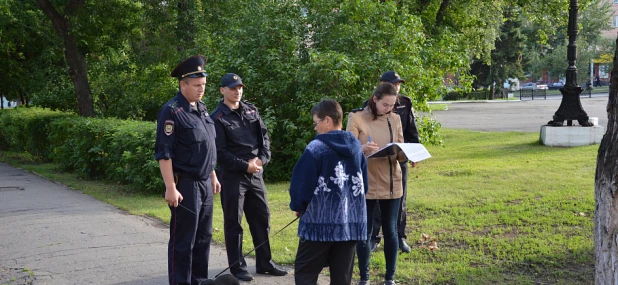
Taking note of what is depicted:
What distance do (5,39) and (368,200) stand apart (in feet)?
66.0

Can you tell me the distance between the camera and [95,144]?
13.4 metres

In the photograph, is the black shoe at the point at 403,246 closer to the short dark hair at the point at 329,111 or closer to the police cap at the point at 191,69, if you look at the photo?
the short dark hair at the point at 329,111

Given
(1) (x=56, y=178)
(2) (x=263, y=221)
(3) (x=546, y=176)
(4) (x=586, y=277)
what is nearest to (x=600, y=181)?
(4) (x=586, y=277)

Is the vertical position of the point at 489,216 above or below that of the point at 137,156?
below

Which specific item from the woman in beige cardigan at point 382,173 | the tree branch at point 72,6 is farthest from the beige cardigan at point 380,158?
the tree branch at point 72,6

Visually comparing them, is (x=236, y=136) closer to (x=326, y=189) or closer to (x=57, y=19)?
(x=326, y=189)

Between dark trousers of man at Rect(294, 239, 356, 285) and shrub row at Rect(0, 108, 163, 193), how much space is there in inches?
268

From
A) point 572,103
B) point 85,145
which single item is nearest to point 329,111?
point 85,145

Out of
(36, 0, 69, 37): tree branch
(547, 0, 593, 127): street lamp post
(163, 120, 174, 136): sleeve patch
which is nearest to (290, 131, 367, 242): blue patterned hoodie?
(163, 120, 174, 136): sleeve patch

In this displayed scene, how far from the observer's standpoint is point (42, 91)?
20531mm

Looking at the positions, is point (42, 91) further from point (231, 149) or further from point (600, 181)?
point (600, 181)

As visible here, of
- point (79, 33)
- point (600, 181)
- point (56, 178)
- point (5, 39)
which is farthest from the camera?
point (5, 39)

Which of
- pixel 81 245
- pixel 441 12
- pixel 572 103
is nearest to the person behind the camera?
pixel 81 245

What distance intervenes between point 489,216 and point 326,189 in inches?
171
